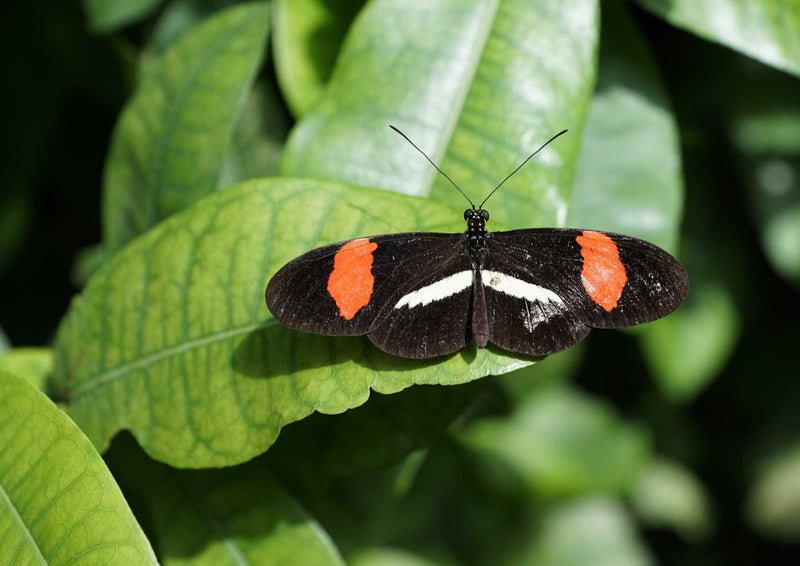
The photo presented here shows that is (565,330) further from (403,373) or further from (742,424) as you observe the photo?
(742,424)

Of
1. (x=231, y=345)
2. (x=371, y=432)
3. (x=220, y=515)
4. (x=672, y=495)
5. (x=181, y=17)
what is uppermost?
(x=181, y=17)

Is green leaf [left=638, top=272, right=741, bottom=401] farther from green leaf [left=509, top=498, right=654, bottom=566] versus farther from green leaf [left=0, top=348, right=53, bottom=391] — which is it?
green leaf [left=0, top=348, right=53, bottom=391]

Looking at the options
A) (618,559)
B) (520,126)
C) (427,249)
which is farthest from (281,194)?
(618,559)

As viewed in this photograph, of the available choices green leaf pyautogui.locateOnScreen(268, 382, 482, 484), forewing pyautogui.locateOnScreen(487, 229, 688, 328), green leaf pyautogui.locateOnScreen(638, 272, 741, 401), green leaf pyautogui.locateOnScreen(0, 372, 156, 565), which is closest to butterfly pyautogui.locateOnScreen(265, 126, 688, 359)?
forewing pyautogui.locateOnScreen(487, 229, 688, 328)

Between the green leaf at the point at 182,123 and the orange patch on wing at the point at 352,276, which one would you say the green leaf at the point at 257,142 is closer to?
the green leaf at the point at 182,123

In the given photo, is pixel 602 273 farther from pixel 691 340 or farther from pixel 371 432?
pixel 691 340

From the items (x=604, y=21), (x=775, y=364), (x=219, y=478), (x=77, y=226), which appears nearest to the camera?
(x=219, y=478)

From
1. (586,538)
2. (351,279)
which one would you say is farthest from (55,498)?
(586,538)
